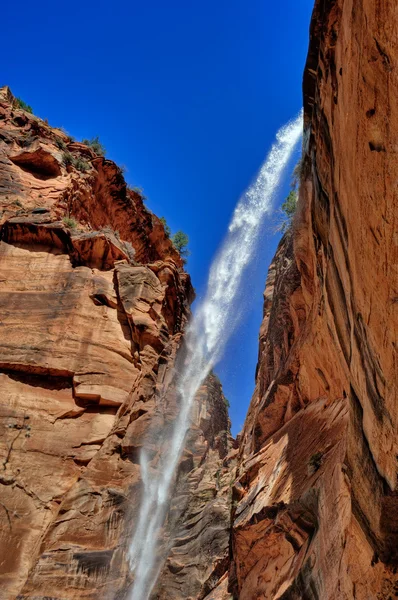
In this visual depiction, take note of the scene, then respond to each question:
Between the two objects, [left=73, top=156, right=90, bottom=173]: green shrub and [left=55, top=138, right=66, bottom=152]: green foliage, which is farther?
[left=55, top=138, right=66, bottom=152]: green foliage

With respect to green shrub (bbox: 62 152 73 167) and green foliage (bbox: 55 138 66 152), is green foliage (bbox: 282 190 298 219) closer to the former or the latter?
green shrub (bbox: 62 152 73 167)

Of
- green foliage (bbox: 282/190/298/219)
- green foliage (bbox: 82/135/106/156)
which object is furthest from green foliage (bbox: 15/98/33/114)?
green foliage (bbox: 282/190/298/219)

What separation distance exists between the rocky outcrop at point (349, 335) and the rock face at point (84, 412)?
571 centimetres

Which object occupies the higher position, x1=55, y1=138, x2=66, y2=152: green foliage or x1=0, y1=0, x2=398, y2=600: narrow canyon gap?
x1=55, y1=138, x2=66, y2=152: green foliage

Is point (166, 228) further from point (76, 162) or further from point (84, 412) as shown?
point (84, 412)

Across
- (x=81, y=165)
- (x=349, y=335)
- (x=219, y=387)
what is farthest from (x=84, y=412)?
(x=81, y=165)

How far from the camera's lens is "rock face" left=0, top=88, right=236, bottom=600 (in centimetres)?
1421

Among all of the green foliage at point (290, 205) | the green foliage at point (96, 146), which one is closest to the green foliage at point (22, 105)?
the green foliage at point (96, 146)

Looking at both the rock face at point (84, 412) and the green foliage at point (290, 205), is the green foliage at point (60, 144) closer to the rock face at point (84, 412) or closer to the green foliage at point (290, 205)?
the rock face at point (84, 412)

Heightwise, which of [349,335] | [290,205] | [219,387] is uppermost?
[290,205]

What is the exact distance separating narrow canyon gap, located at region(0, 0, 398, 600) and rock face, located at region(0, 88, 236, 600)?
0.06 metres

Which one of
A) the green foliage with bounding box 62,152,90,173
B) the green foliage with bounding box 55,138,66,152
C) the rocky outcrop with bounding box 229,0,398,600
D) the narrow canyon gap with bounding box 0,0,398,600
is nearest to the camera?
the rocky outcrop with bounding box 229,0,398,600

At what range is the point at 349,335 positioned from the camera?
250 inches

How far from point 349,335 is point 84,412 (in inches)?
516
